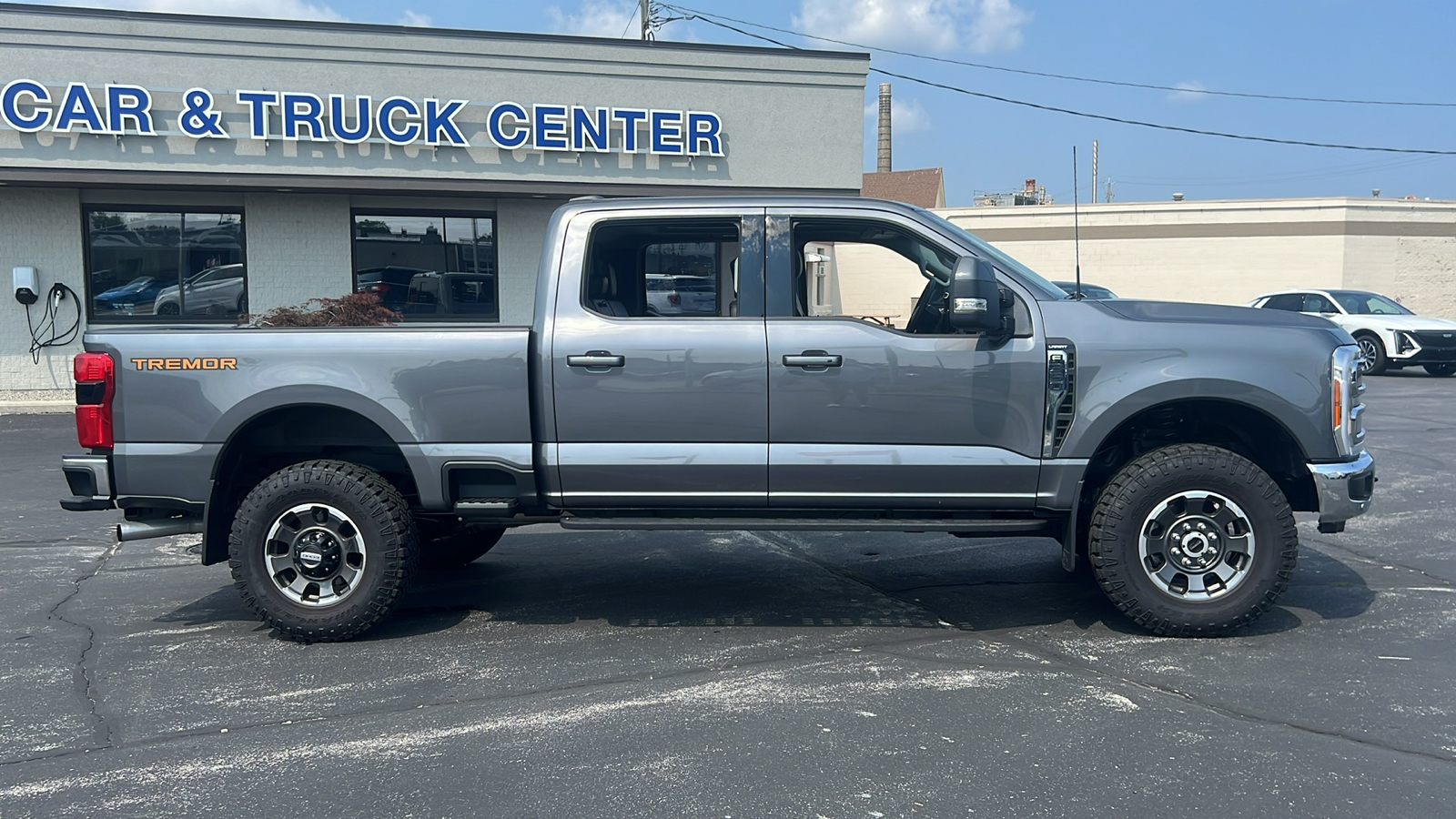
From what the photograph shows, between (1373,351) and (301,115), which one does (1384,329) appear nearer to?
(1373,351)

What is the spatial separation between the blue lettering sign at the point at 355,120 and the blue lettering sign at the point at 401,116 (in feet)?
0.44

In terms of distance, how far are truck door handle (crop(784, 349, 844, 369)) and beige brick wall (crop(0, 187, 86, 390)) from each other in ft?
43.8

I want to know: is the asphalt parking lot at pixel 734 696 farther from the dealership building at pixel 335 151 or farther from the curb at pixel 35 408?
the dealership building at pixel 335 151

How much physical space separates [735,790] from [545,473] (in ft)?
7.22

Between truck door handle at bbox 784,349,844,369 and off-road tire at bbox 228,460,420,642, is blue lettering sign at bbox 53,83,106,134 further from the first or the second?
truck door handle at bbox 784,349,844,369

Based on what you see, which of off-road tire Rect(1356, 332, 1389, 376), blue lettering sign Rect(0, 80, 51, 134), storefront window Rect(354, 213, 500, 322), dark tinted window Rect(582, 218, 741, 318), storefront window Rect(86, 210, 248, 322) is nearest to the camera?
dark tinted window Rect(582, 218, 741, 318)

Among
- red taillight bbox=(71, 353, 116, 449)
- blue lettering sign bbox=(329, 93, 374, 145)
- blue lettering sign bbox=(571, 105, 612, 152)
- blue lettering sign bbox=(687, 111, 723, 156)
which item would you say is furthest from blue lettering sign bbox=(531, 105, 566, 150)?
red taillight bbox=(71, 353, 116, 449)

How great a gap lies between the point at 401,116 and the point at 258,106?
73.7 inches

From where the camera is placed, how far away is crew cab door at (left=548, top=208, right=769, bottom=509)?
537 cm

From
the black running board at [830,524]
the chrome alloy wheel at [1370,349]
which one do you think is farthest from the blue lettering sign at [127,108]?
the chrome alloy wheel at [1370,349]

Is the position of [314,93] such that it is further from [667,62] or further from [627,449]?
[627,449]

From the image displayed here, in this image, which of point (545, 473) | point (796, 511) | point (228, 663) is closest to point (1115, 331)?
point (796, 511)

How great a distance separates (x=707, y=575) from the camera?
6867 millimetres

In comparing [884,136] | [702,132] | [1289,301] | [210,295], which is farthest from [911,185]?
[210,295]
